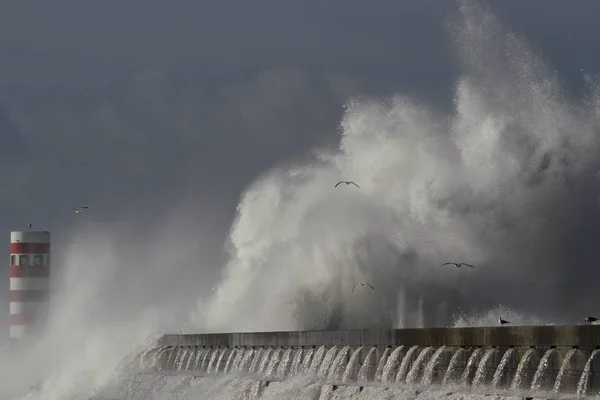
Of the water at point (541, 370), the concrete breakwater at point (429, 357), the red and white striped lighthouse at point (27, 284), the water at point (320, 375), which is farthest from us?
the red and white striped lighthouse at point (27, 284)

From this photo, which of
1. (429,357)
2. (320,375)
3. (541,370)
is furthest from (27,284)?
(541,370)

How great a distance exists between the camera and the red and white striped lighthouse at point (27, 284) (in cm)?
6988

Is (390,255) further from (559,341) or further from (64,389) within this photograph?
(559,341)

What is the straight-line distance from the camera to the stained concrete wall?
23.2 meters

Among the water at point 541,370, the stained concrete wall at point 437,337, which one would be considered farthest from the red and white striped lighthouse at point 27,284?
the water at point 541,370

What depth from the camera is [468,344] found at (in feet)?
86.7

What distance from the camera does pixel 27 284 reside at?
69938mm

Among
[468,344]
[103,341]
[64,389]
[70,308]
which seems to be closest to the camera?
[468,344]

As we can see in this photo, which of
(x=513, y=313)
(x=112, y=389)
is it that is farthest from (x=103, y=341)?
(x=513, y=313)

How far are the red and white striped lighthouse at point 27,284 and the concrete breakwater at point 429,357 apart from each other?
3053 cm

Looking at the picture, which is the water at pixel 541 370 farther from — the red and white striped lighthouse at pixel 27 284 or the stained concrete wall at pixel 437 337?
the red and white striped lighthouse at pixel 27 284

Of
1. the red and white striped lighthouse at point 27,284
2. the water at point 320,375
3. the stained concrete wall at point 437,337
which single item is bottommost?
the water at point 320,375

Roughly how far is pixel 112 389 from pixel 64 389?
5584 mm

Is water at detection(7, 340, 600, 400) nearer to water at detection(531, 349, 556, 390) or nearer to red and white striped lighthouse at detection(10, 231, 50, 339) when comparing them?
water at detection(531, 349, 556, 390)
